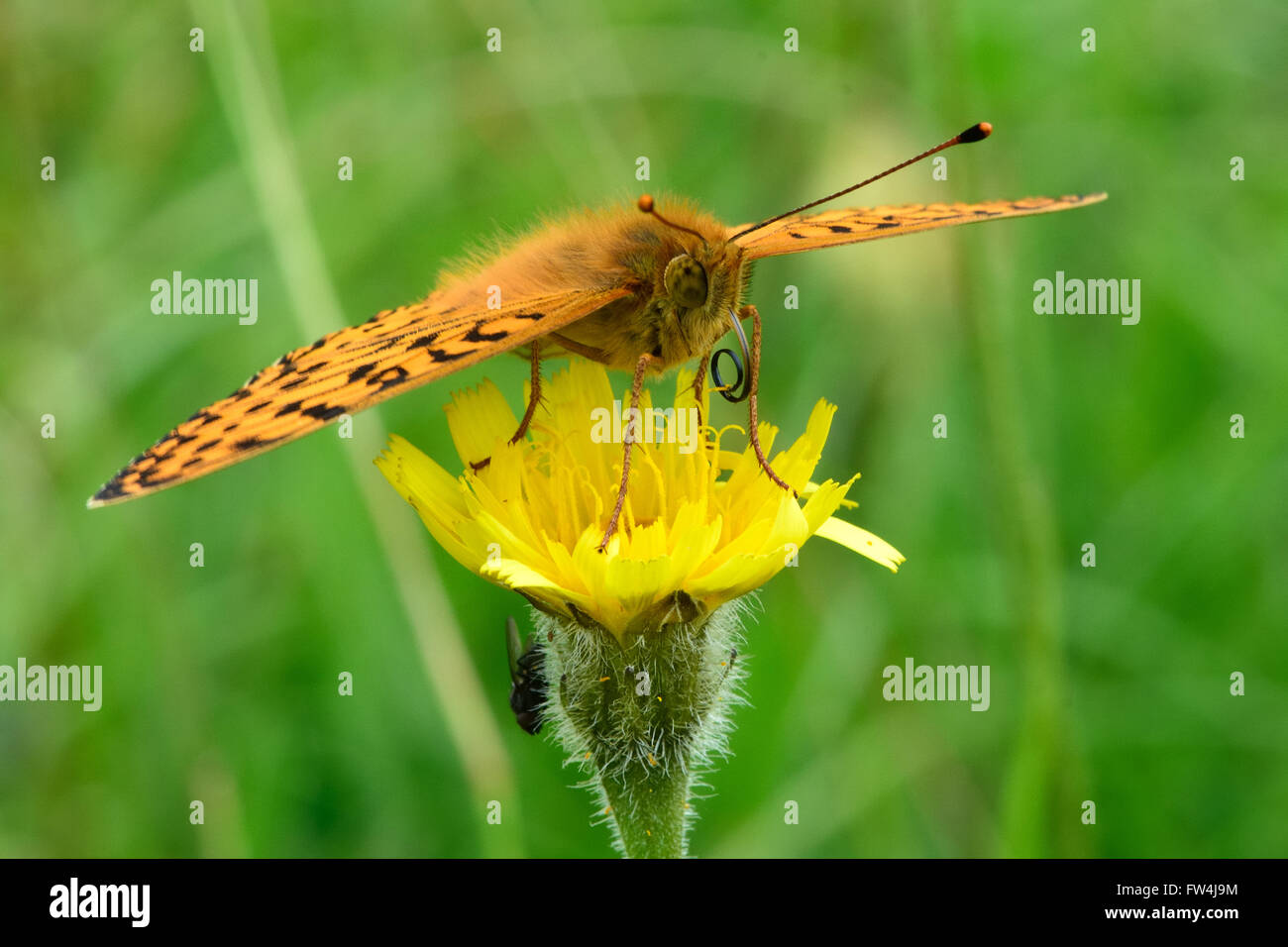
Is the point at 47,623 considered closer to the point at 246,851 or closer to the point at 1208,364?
the point at 246,851

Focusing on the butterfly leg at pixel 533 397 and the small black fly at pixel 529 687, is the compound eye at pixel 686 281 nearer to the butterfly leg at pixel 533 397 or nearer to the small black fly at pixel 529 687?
the butterfly leg at pixel 533 397

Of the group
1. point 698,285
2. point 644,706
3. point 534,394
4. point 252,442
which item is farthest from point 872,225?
point 252,442

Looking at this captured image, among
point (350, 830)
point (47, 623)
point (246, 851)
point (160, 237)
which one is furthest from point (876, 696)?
point (160, 237)

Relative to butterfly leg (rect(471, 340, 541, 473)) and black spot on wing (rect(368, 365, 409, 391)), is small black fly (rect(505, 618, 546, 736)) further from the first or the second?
black spot on wing (rect(368, 365, 409, 391))

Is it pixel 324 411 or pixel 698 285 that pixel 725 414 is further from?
pixel 324 411

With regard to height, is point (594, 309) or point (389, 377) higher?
point (594, 309)

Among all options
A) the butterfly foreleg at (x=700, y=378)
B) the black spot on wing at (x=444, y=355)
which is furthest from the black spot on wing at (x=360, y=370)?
the butterfly foreleg at (x=700, y=378)
